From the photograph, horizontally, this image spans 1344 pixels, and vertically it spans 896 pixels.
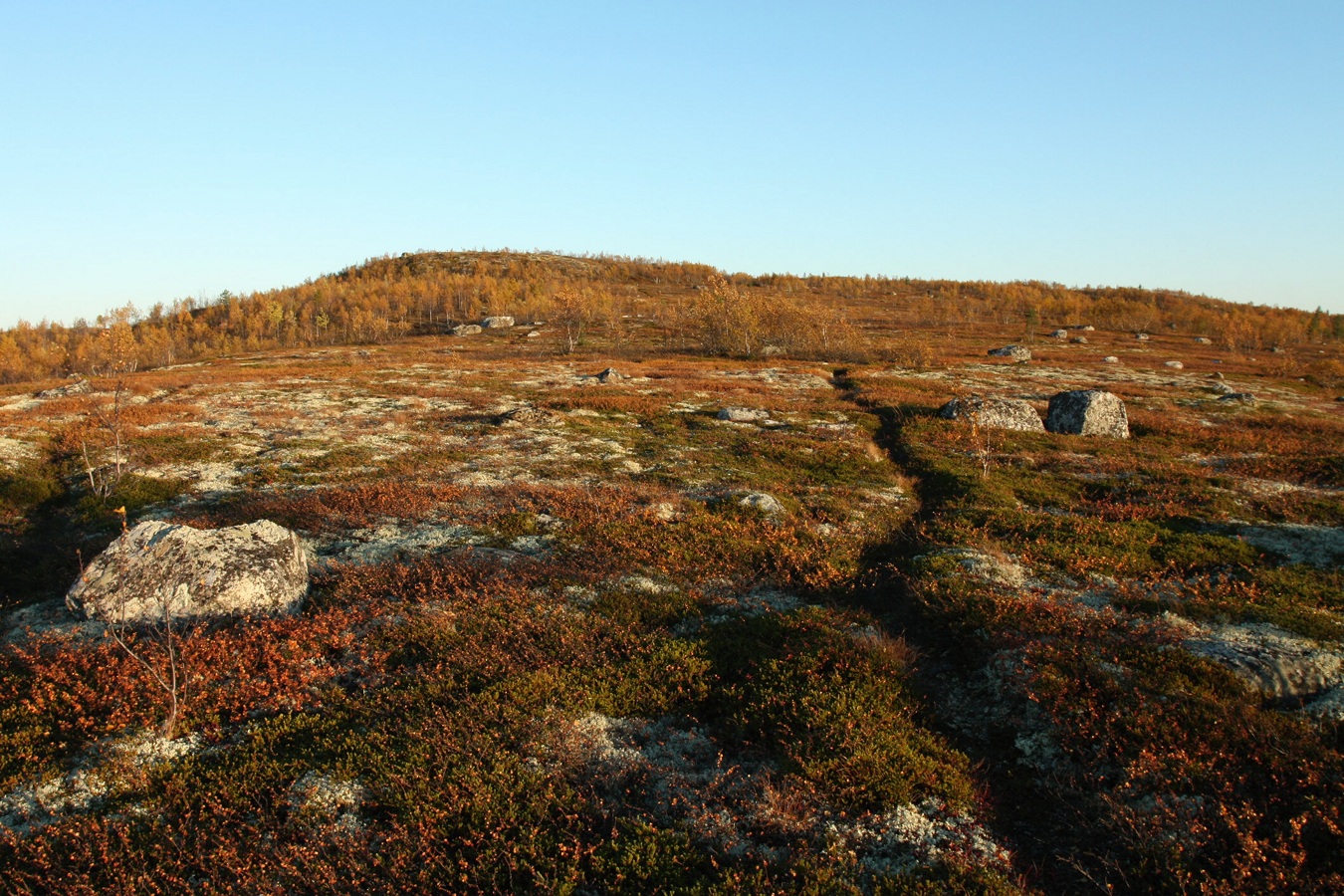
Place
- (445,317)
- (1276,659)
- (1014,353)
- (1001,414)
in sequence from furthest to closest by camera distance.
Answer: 1. (445,317)
2. (1014,353)
3. (1001,414)
4. (1276,659)

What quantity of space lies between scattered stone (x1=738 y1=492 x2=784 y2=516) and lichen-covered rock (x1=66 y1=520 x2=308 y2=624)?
11.7 meters

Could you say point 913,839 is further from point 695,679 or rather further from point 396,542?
point 396,542

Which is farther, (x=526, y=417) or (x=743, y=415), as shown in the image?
(x=743, y=415)

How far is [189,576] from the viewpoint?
1337cm

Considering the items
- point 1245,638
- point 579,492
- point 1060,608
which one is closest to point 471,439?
point 579,492

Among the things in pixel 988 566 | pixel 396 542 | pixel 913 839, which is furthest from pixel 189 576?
pixel 988 566

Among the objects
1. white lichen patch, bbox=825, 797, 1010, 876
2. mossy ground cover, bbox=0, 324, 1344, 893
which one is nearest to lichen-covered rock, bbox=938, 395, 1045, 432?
mossy ground cover, bbox=0, 324, 1344, 893

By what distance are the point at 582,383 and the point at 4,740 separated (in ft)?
156

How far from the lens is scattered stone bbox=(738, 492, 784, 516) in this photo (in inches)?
776

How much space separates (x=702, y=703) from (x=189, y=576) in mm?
10538

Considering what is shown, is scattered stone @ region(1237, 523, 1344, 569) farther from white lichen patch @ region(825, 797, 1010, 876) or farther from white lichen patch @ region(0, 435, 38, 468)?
white lichen patch @ region(0, 435, 38, 468)

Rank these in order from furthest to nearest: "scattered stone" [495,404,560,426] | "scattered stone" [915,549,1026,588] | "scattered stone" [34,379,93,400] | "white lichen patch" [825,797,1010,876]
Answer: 1. "scattered stone" [34,379,93,400]
2. "scattered stone" [495,404,560,426]
3. "scattered stone" [915,549,1026,588]
4. "white lichen patch" [825,797,1010,876]

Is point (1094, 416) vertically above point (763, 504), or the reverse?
point (1094, 416)

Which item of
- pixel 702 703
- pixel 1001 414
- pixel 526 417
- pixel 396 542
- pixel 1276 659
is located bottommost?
pixel 702 703
